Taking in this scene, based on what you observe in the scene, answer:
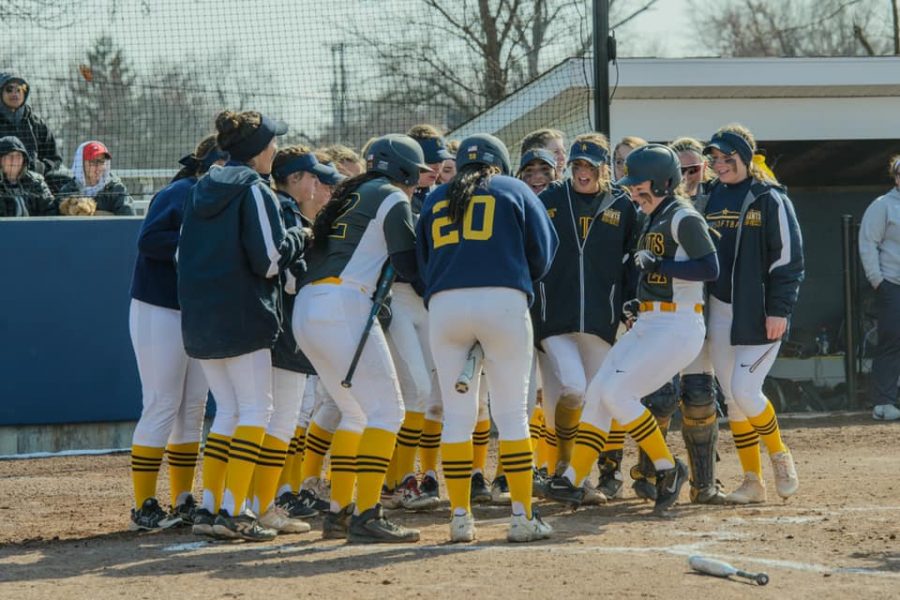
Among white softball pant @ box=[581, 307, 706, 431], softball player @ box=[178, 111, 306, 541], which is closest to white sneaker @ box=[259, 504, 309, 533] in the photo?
softball player @ box=[178, 111, 306, 541]

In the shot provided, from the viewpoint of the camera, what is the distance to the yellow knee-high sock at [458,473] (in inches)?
263

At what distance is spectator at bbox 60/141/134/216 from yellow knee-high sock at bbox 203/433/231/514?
17.0ft

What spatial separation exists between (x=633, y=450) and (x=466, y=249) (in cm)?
461

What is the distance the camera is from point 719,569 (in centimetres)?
568

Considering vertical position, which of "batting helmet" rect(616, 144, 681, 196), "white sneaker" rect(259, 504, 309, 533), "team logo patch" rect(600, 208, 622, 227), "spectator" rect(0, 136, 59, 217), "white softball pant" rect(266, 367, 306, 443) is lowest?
"white sneaker" rect(259, 504, 309, 533)

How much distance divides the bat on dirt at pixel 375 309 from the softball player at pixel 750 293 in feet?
7.14

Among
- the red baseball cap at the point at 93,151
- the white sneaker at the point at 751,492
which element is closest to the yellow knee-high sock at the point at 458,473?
the white sneaker at the point at 751,492

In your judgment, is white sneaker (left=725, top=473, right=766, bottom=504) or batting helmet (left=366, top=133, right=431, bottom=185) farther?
white sneaker (left=725, top=473, right=766, bottom=504)

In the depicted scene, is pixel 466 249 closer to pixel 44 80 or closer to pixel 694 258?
pixel 694 258

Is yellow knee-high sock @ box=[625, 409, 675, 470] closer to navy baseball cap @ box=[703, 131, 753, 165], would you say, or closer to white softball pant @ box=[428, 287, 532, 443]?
white softball pant @ box=[428, 287, 532, 443]

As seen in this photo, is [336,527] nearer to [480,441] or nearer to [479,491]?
[479,491]

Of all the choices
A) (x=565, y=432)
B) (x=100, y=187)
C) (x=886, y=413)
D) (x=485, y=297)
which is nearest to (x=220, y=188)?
(x=485, y=297)

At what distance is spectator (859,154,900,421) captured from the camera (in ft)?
42.3

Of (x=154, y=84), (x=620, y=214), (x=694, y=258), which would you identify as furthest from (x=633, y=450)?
(x=154, y=84)
